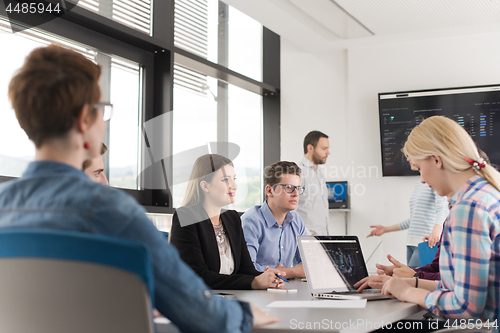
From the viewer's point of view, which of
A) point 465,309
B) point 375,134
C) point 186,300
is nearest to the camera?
point 186,300

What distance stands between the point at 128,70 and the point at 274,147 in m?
2.26

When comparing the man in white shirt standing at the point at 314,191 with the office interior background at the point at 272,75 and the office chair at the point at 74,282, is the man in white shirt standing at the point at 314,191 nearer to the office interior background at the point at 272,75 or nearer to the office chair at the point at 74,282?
the office interior background at the point at 272,75

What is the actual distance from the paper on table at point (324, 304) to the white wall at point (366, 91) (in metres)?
3.52

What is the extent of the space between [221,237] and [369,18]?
3105 mm

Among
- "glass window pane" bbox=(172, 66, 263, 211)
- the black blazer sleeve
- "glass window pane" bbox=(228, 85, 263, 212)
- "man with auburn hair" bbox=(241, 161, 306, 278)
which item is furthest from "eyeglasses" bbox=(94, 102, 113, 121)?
"glass window pane" bbox=(228, 85, 263, 212)

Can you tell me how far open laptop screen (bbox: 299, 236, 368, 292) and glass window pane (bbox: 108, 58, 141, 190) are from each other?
6.75 ft

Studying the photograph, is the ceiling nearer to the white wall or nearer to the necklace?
the white wall

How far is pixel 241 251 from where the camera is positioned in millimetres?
2256

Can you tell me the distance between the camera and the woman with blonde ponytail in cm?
128

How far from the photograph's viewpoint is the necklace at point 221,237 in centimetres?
217

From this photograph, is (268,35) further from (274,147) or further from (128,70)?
(128,70)

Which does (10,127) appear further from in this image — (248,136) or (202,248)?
(248,136)

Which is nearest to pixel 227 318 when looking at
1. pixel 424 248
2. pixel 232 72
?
pixel 424 248

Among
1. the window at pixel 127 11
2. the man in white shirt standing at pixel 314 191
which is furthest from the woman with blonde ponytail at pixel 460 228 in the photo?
the man in white shirt standing at pixel 314 191
